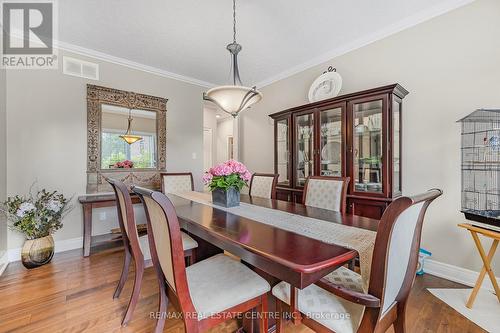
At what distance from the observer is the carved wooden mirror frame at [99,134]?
120 inches

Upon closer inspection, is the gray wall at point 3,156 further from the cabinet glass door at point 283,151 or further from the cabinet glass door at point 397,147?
the cabinet glass door at point 397,147

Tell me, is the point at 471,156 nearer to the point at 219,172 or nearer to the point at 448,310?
the point at 448,310

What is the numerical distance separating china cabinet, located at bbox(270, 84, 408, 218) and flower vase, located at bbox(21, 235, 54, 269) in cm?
293

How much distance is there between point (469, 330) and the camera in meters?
1.49

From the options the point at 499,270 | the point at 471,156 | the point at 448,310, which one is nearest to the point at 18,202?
the point at 448,310

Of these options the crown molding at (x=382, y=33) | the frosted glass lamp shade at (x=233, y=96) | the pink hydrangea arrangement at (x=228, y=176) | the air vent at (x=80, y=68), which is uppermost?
the crown molding at (x=382, y=33)

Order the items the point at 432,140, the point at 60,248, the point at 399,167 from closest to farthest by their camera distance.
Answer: the point at 432,140
the point at 399,167
the point at 60,248

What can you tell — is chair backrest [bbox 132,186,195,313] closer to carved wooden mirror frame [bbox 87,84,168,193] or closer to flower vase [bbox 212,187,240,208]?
flower vase [bbox 212,187,240,208]

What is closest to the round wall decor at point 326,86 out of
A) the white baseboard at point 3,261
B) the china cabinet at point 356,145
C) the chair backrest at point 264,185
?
the china cabinet at point 356,145

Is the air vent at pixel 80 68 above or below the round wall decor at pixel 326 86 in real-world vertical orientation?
above

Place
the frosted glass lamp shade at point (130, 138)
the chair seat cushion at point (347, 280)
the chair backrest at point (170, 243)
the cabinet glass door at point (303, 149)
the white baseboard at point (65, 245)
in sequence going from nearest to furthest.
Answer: the chair backrest at point (170, 243) → the chair seat cushion at point (347, 280) → the white baseboard at point (65, 245) → the cabinet glass door at point (303, 149) → the frosted glass lamp shade at point (130, 138)

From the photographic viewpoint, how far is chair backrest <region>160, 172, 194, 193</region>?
3045mm

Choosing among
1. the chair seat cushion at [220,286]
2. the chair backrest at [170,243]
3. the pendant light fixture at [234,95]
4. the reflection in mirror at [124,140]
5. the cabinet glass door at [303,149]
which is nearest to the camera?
the chair backrest at [170,243]

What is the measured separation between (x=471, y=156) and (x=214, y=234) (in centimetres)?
236
